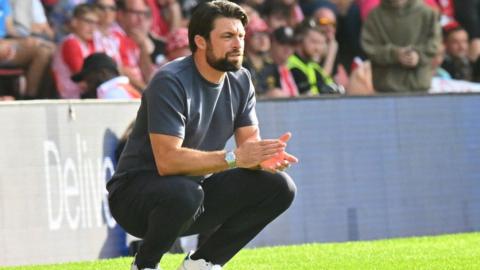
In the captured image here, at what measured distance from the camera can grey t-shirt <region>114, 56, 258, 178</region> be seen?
7441 mm

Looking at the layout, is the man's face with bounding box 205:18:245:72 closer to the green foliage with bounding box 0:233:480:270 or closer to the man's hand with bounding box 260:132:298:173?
the man's hand with bounding box 260:132:298:173

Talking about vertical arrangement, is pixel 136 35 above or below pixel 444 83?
above

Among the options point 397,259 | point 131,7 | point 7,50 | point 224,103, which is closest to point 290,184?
point 224,103

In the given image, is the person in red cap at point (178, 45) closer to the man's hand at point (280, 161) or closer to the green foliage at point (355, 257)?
the green foliage at point (355, 257)

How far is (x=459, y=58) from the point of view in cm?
1647

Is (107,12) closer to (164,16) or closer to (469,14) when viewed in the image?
(164,16)

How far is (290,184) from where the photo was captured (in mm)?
7691

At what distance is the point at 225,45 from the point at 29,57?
6.13 meters

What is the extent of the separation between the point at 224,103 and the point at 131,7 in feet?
23.0

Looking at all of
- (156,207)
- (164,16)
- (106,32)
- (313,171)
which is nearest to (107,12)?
(106,32)

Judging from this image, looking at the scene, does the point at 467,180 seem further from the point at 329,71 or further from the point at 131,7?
the point at 131,7

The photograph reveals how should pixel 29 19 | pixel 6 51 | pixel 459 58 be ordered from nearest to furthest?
pixel 6 51 → pixel 29 19 → pixel 459 58

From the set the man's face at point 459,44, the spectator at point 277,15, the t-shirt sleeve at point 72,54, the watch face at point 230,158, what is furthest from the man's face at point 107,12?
the watch face at point 230,158

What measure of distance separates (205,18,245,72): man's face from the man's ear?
3 cm
